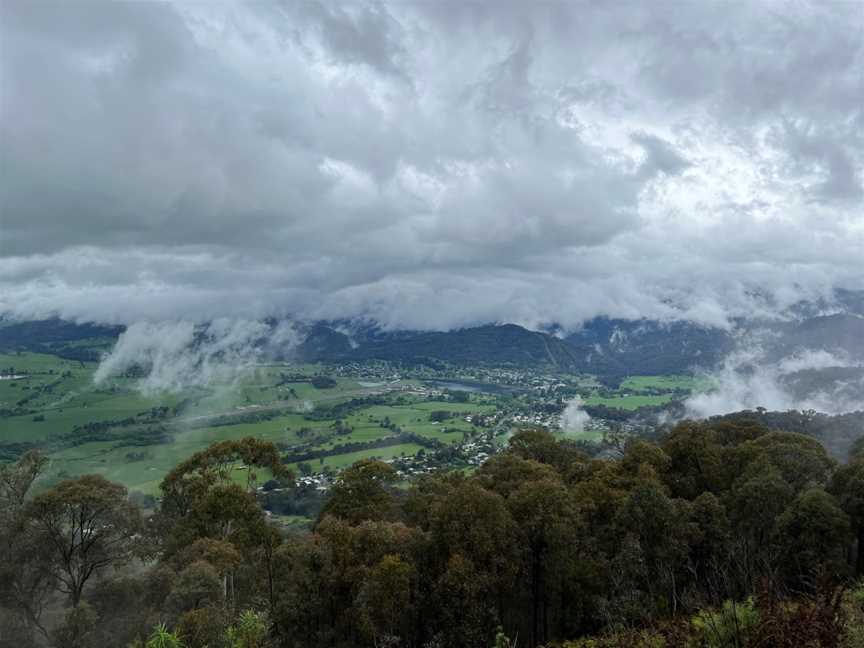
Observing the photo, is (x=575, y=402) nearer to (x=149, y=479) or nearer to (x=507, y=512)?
(x=149, y=479)

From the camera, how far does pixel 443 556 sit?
16875mm

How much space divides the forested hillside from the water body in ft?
422

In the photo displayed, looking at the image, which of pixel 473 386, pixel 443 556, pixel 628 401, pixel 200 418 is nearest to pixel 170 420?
pixel 200 418

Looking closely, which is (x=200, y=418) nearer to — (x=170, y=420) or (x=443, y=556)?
(x=170, y=420)

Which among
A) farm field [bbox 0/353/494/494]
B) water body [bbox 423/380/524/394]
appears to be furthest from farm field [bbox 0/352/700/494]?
water body [bbox 423/380/524/394]

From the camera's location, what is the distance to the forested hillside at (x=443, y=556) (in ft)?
51.5

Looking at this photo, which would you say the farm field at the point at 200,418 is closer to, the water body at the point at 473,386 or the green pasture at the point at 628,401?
the green pasture at the point at 628,401

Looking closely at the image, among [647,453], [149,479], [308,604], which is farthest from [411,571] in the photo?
[149,479]

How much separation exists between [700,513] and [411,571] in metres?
11.0

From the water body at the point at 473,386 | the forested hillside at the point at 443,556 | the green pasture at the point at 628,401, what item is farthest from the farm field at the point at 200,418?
the forested hillside at the point at 443,556

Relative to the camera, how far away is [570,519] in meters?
18.3

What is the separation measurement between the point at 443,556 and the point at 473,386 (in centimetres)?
15525

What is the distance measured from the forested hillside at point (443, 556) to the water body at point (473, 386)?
12857 centimetres

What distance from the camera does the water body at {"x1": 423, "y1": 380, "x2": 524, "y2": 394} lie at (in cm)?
15725
